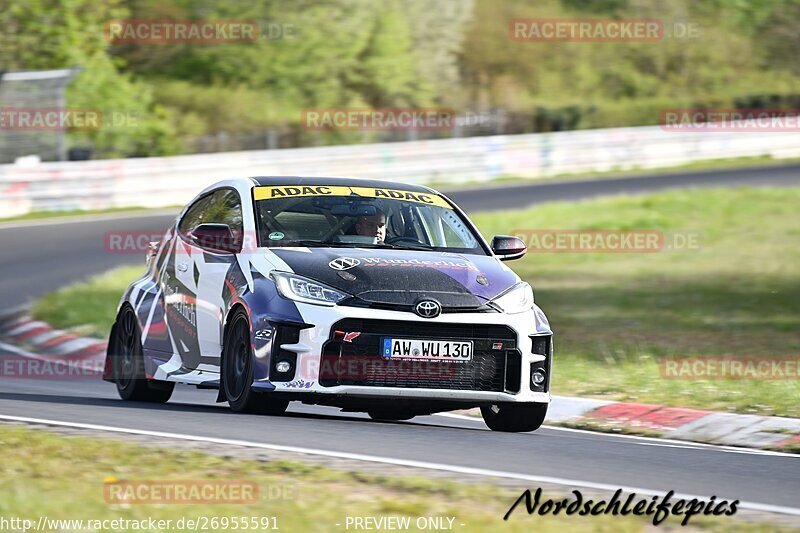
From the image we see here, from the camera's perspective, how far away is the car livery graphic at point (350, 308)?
26.9 ft

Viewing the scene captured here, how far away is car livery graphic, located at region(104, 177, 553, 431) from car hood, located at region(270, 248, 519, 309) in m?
0.01

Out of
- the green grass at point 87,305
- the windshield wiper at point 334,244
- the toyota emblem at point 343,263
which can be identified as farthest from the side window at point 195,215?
the green grass at point 87,305

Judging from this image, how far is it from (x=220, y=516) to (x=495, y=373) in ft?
10.5

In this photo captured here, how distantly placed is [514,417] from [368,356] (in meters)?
1.28

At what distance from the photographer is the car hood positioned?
8.30 meters

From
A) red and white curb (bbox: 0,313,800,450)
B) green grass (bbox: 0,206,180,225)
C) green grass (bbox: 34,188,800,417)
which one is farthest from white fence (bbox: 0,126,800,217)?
red and white curb (bbox: 0,313,800,450)

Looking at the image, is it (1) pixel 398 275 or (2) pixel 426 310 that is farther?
(1) pixel 398 275

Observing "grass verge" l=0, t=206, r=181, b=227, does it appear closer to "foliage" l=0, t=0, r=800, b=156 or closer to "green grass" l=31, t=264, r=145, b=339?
"green grass" l=31, t=264, r=145, b=339

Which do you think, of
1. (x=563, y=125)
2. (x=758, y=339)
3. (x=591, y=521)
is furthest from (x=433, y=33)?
(x=591, y=521)

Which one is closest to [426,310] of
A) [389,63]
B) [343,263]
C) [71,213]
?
[343,263]

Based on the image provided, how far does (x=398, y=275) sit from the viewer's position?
8.43 metres

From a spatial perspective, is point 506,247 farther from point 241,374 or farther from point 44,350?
point 44,350

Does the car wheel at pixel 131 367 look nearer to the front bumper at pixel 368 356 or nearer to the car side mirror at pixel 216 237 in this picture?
the car side mirror at pixel 216 237

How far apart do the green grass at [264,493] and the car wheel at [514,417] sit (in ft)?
8.20
